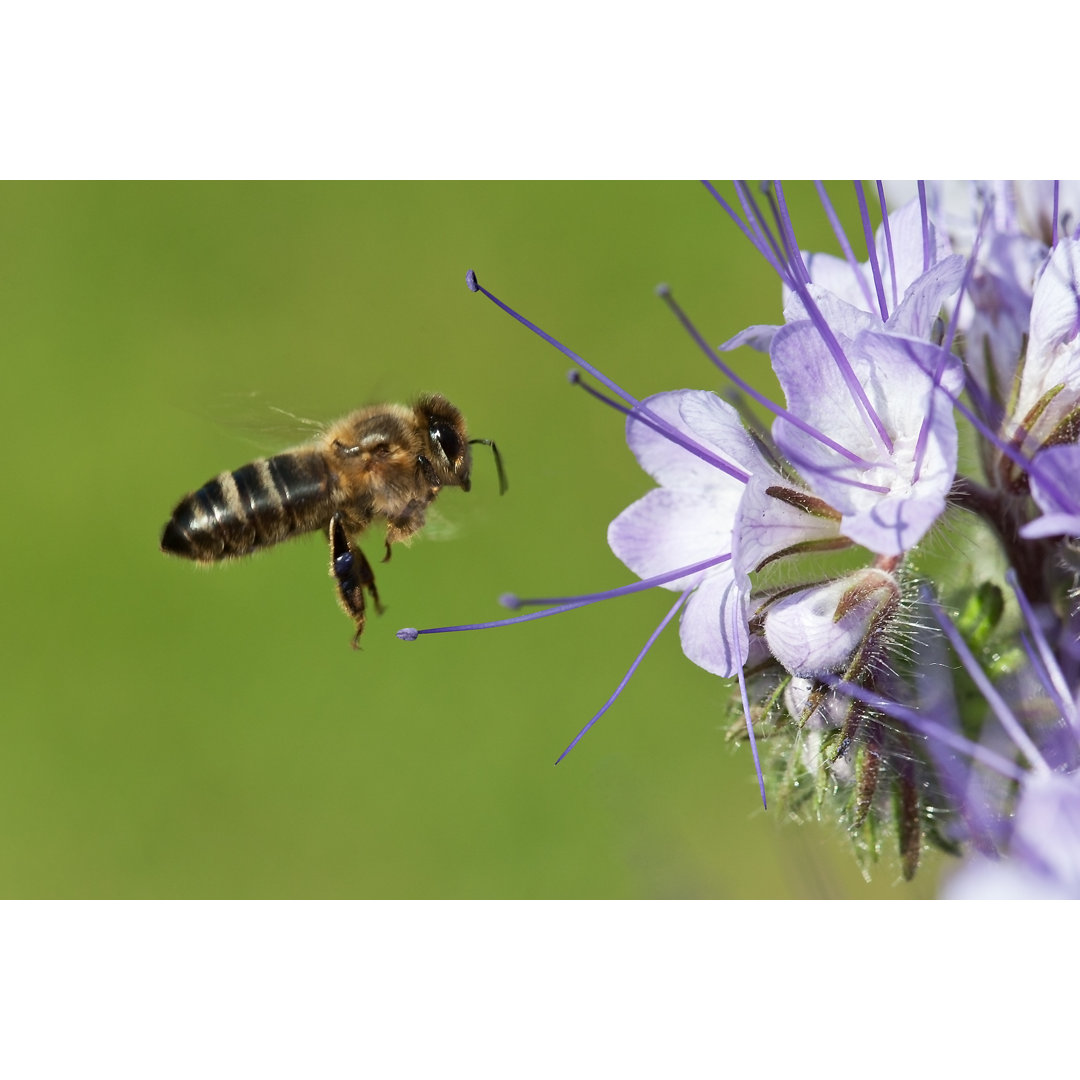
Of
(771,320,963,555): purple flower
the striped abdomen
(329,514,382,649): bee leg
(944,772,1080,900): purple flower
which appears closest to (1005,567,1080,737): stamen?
(944,772,1080,900): purple flower

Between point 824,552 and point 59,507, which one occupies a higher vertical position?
point 59,507

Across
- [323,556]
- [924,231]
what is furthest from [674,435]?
[323,556]

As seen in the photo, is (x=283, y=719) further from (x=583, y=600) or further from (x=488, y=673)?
(x=583, y=600)

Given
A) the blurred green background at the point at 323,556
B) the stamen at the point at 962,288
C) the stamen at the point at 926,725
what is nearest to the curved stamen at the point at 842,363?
the stamen at the point at 962,288

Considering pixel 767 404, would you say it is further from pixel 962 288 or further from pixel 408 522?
pixel 408 522

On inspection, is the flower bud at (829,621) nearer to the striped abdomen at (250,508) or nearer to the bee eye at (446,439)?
the bee eye at (446,439)

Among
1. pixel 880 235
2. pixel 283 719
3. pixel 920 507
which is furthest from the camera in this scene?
pixel 283 719

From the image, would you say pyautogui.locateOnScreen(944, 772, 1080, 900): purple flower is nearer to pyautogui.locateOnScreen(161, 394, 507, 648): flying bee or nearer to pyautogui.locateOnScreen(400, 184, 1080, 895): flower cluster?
pyautogui.locateOnScreen(400, 184, 1080, 895): flower cluster

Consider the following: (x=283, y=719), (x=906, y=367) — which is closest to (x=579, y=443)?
(x=283, y=719)
